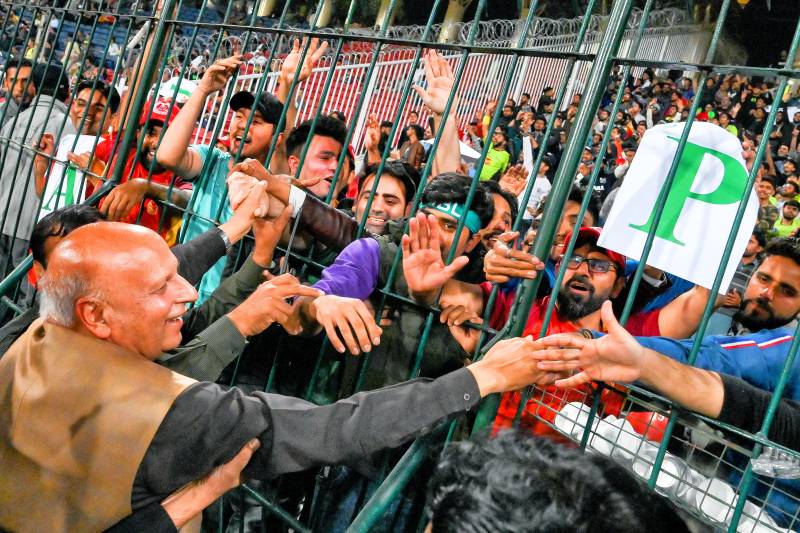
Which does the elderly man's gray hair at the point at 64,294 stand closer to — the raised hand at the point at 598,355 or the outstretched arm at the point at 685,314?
the raised hand at the point at 598,355

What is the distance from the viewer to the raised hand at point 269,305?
240 cm

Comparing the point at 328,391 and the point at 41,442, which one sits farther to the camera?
the point at 328,391

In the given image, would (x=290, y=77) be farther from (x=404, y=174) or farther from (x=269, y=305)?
(x=269, y=305)

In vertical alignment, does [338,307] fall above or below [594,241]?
below

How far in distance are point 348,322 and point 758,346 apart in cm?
115

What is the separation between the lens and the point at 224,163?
11.8 feet

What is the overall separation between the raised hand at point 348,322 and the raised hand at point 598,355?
1.67 feet

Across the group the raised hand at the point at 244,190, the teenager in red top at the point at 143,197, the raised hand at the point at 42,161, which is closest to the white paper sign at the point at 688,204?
the raised hand at the point at 244,190

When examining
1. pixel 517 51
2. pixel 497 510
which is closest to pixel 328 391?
pixel 517 51

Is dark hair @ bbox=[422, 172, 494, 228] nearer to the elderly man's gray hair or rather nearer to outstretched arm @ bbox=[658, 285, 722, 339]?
outstretched arm @ bbox=[658, 285, 722, 339]

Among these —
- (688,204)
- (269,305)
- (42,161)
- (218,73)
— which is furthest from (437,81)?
(42,161)

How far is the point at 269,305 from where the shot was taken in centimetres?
241

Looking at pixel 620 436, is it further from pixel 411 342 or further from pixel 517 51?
pixel 517 51

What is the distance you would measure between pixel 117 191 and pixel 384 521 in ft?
6.20
